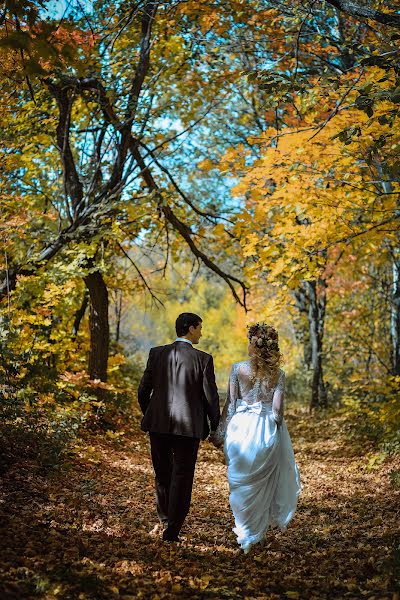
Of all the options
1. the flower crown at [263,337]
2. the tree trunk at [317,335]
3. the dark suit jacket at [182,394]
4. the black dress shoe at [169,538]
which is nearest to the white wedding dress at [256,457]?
the flower crown at [263,337]

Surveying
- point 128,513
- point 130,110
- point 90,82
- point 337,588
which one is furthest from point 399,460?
point 90,82

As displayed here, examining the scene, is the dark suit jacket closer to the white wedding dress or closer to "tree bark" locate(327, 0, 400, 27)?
the white wedding dress

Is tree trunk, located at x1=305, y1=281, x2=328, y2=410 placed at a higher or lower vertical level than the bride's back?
higher

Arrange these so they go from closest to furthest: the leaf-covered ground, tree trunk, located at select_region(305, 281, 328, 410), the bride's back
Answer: the leaf-covered ground
the bride's back
tree trunk, located at select_region(305, 281, 328, 410)

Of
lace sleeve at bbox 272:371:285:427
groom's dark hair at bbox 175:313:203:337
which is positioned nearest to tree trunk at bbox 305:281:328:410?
lace sleeve at bbox 272:371:285:427

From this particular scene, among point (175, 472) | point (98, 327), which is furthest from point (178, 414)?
point (98, 327)

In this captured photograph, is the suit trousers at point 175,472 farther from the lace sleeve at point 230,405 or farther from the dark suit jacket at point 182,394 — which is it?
the lace sleeve at point 230,405

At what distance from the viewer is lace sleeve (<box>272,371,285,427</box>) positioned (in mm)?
5251

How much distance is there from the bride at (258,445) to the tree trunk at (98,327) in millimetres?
5741

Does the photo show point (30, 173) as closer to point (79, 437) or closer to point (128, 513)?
point (79, 437)

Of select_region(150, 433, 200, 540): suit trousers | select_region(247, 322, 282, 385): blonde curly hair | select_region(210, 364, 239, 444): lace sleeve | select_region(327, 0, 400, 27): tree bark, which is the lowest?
select_region(150, 433, 200, 540): suit trousers

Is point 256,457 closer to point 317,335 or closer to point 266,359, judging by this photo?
point 266,359

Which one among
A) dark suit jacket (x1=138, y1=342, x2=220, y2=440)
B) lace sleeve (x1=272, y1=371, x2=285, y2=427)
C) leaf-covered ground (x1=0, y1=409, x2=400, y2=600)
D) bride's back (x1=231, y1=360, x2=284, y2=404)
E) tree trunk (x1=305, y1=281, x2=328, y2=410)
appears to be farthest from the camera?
tree trunk (x1=305, y1=281, x2=328, y2=410)

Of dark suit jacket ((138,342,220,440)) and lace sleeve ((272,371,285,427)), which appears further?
lace sleeve ((272,371,285,427))
